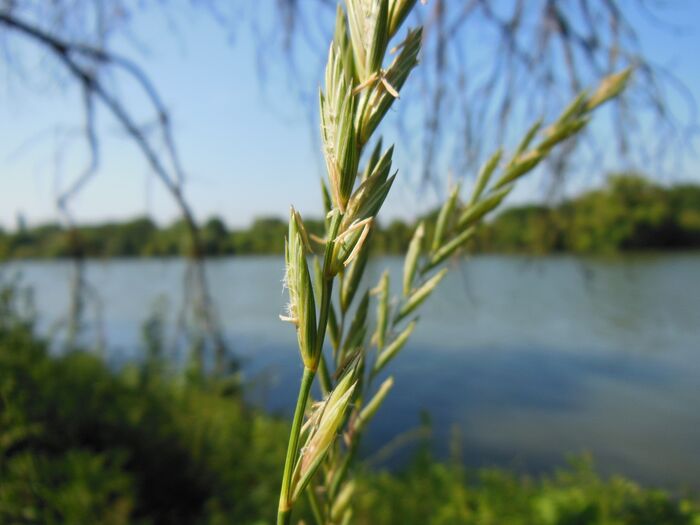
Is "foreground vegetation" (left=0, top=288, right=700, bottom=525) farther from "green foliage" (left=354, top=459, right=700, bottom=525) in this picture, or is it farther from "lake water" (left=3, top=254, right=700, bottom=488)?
→ "lake water" (left=3, top=254, right=700, bottom=488)

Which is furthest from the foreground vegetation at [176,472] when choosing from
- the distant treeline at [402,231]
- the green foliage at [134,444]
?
the distant treeline at [402,231]

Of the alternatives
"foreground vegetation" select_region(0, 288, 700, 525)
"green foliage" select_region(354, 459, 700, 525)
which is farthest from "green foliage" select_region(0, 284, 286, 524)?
"green foliage" select_region(354, 459, 700, 525)

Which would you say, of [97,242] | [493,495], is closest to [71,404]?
[97,242]

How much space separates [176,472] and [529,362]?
283 inches

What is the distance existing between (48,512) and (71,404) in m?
1.47

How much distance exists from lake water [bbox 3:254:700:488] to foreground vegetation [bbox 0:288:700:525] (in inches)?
15.1

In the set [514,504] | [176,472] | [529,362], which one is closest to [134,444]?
[176,472]

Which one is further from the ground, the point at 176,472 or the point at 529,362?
the point at 176,472

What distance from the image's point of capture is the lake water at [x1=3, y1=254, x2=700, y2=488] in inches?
217

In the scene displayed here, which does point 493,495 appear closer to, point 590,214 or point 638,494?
point 638,494

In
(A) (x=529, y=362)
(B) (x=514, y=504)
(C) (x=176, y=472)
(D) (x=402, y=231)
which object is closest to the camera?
(D) (x=402, y=231)

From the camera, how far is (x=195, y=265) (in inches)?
99.4

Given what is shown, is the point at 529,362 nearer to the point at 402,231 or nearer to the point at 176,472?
the point at 176,472

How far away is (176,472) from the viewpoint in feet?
9.49
